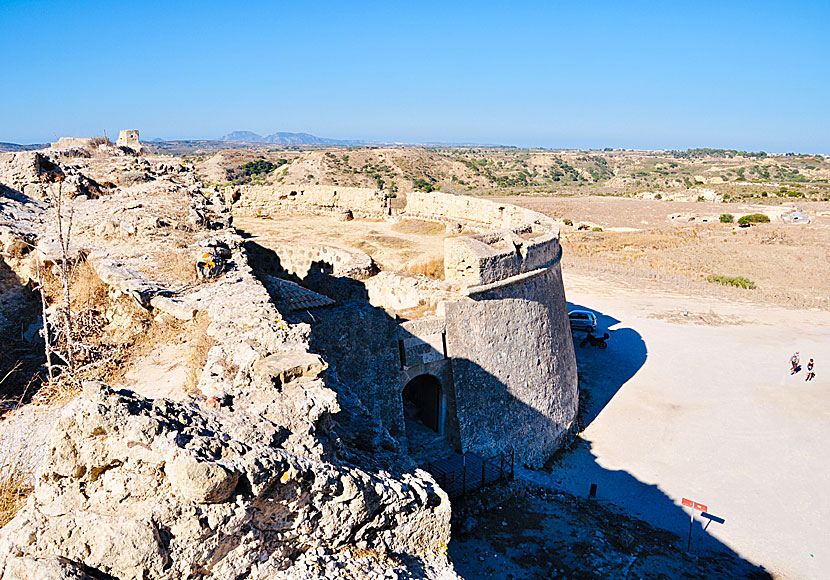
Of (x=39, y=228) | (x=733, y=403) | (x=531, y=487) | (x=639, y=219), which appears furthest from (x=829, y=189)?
(x=39, y=228)

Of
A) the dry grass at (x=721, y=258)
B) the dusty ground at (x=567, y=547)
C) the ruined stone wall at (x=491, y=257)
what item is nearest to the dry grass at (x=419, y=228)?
the ruined stone wall at (x=491, y=257)

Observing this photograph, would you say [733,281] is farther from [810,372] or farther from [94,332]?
[94,332]

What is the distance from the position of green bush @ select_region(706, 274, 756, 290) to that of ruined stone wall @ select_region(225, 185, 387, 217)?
64.3 feet

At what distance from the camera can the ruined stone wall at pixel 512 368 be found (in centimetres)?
1156

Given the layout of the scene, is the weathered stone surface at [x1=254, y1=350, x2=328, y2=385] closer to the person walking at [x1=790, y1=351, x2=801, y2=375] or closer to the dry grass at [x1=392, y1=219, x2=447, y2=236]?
the dry grass at [x1=392, y1=219, x2=447, y2=236]

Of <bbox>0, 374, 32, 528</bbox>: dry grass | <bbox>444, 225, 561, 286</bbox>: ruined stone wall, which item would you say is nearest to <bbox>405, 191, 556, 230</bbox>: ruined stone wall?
<bbox>444, 225, 561, 286</bbox>: ruined stone wall

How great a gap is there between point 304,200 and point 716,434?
15446mm

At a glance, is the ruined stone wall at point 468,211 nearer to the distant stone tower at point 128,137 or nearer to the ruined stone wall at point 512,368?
the ruined stone wall at point 512,368

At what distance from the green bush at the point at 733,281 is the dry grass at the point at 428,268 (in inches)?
875

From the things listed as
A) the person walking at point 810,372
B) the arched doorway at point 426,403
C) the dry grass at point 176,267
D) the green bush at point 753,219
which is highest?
the dry grass at point 176,267

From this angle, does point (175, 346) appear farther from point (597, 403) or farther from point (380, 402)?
point (597, 403)

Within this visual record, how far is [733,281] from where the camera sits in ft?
99.9

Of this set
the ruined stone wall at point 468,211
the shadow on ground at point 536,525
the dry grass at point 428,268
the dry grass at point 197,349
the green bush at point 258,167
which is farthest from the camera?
the green bush at point 258,167

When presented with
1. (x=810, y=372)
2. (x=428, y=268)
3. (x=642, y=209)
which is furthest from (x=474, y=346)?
(x=642, y=209)
